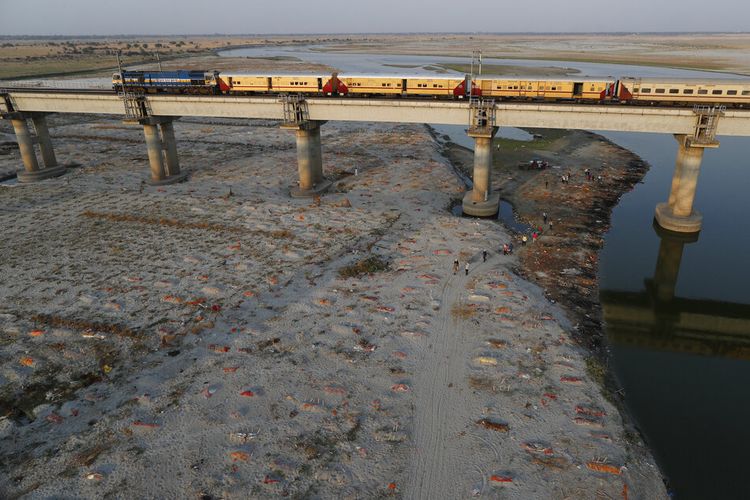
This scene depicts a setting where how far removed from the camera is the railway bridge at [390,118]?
41000 mm

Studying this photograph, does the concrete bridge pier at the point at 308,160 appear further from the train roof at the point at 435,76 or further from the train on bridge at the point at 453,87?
the train roof at the point at 435,76

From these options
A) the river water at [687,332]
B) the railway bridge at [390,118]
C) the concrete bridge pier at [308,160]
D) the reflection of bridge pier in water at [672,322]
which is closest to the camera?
the river water at [687,332]

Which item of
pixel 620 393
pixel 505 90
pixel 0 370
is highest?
pixel 505 90

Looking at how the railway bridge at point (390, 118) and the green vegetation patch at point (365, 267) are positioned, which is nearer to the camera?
the green vegetation patch at point (365, 267)

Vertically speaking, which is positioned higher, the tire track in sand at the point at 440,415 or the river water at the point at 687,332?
the tire track in sand at the point at 440,415

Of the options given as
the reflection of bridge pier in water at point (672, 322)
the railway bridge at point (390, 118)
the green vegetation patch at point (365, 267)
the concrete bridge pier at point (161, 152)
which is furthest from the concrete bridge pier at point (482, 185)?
the concrete bridge pier at point (161, 152)

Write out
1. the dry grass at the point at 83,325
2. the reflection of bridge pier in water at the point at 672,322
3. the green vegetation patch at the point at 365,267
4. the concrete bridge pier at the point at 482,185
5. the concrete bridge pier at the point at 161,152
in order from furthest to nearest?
the concrete bridge pier at the point at 161,152, the concrete bridge pier at the point at 482,185, the green vegetation patch at the point at 365,267, the reflection of bridge pier in water at the point at 672,322, the dry grass at the point at 83,325

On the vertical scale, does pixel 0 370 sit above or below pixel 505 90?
below

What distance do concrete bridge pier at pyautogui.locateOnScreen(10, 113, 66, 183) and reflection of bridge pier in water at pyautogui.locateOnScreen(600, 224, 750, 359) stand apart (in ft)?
208

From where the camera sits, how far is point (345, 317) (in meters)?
29.5

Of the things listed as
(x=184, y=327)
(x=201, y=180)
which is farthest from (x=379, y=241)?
(x=201, y=180)

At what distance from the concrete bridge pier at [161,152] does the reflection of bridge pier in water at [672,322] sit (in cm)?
4842

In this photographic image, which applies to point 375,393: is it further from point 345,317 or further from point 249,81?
point 249,81

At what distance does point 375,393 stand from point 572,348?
1175 centimetres
